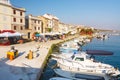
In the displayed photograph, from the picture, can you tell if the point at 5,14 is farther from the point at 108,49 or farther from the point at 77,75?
the point at 77,75

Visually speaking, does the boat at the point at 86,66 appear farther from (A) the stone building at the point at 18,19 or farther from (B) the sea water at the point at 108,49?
(A) the stone building at the point at 18,19

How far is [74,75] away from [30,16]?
5223 centimetres

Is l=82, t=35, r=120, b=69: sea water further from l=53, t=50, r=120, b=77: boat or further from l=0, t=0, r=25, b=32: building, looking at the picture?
l=0, t=0, r=25, b=32: building

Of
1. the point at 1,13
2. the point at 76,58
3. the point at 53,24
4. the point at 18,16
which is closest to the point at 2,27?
the point at 1,13

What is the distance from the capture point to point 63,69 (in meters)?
24.7

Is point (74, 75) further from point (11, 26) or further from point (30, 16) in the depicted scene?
point (30, 16)

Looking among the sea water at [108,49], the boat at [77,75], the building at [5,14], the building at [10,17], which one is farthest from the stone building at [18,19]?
the boat at [77,75]

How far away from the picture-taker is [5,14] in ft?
179

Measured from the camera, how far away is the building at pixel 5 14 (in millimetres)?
53344

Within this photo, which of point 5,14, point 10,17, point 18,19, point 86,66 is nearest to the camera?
point 86,66

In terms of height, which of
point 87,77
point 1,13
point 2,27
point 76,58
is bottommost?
point 87,77

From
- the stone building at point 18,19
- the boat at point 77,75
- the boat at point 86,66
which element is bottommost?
the boat at point 77,75

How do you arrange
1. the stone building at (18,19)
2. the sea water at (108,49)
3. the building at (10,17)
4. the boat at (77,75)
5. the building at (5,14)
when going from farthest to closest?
A: the stone building at (18,19) → the building at (10,17) → the building at (5,14) → the sea water at (108,49) → the boat at (77,75)

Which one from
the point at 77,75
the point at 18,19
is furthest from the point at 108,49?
the point at 77,75
